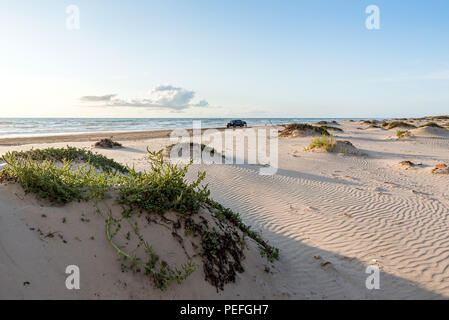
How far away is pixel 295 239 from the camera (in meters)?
5.79

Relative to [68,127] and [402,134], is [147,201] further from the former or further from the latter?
[68,127]

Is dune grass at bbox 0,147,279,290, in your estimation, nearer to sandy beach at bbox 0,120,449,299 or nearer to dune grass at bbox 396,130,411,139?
sandy beach at bbox 0,120,449,299

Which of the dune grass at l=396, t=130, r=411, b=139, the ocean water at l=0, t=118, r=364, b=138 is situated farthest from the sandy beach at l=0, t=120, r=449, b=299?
the ocean water at l=0, t=118, r=364, b=138

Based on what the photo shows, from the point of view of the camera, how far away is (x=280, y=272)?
4172mm

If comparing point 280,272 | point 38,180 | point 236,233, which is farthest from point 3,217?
point 280,272

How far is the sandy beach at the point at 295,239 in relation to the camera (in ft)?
9.09

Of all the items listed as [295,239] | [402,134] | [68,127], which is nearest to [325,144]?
[295,239]

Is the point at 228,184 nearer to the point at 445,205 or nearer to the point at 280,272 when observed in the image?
the point at 280,272

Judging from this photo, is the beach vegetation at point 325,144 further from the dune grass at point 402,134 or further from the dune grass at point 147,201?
the dune grass at point 147,201

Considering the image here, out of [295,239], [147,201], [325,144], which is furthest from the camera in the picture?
[325,144]

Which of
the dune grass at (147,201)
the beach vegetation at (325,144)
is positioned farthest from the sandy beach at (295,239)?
the beach vegetation at (325,144)
